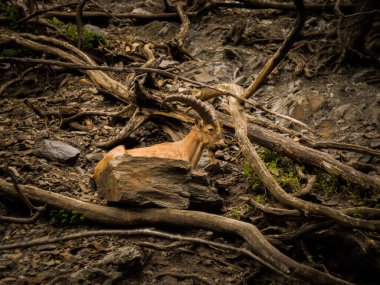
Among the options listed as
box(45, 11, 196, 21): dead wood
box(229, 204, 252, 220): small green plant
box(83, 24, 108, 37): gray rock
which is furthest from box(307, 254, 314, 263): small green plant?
box(45, 11, 196, 21): dead wood

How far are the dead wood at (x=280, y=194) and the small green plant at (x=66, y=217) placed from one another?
2.36m

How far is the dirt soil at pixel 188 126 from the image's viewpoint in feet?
14.7

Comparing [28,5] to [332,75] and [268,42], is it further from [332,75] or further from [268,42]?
[332,75]

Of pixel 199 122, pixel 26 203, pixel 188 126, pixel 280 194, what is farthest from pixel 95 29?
pixel 280 194

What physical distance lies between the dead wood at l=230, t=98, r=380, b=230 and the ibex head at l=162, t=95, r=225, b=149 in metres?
0.30

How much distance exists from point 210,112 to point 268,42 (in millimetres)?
4864

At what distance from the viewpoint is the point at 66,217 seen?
501 cm

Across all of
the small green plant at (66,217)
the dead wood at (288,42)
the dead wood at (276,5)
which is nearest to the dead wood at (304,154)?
the dead wood at (288,42)

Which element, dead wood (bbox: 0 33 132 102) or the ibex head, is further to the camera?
dead wood (bbox: 0 33 132 102)

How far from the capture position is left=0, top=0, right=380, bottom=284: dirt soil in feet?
14.7

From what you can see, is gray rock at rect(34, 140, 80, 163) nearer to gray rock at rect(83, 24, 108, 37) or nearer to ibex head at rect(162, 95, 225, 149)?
ibex head at rect(162, 95, 225, 149)

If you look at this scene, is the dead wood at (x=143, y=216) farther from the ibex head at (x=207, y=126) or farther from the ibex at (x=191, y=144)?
the ibex head at (x=207, y=126)

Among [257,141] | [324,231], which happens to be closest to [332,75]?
[257,141]

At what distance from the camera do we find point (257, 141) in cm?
630
